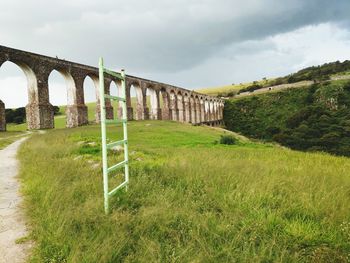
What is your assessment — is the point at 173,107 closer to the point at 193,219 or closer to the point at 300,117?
the point at 300,117

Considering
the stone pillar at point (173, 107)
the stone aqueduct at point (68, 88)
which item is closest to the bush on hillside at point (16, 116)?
the stone aqueduct at point (68, 88)

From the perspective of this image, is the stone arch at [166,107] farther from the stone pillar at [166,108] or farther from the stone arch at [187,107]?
the stone arch at [187,107]

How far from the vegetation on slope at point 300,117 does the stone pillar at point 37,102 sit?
2512 cm

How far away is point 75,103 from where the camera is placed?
28.7 meters

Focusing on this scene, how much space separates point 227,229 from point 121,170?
338cm

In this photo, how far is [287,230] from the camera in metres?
3.40

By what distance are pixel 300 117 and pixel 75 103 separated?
33447 millimetres

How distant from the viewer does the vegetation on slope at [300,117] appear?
36.6m

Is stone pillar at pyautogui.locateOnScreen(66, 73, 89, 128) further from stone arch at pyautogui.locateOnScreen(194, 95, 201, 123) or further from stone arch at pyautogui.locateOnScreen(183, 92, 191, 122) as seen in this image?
stone arch at pyautogui.locateOnScreen(194, 95, 201, 123)

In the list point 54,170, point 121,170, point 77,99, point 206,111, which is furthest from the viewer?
point 206,111

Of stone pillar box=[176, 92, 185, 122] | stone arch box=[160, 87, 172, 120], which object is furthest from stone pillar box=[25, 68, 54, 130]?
stone pillar box=[176, 92, 185, 122]

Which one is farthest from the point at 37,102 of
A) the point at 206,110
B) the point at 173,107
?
the point at 206,110

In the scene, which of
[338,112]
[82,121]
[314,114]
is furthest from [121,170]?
[338,112]

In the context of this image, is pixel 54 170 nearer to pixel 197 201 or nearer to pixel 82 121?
pixel 197 201
